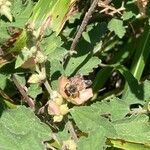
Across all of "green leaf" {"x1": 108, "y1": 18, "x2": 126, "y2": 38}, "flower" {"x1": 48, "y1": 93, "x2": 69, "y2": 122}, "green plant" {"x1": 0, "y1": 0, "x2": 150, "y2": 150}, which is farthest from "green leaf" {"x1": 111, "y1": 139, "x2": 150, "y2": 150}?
"green leaf" {"x1": 108, "y1": 18, "x2": 126, "y2": 38}

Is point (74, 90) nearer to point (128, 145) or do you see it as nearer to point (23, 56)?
point (23, 56)

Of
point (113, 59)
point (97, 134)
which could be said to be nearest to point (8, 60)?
point (97, 134)

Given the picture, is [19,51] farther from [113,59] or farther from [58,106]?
[113,59]

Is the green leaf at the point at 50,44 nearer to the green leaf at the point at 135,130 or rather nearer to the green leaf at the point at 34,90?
the green leaf at the point at 34,90

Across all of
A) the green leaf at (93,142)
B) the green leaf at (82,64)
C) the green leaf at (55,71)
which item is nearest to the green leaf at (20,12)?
the green leaf at (55,71)

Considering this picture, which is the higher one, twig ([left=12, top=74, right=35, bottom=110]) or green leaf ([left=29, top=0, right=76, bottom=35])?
green leaf ([left=29, top=0, right=76, bottom=35])

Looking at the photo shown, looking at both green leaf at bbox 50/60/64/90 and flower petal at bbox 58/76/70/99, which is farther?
green leaf at bbox 50/60/64/90

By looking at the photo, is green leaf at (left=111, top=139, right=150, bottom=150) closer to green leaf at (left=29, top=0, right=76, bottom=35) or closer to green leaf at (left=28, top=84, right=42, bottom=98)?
green leaf at (left=28, top=84, right=42, bottom=98)
